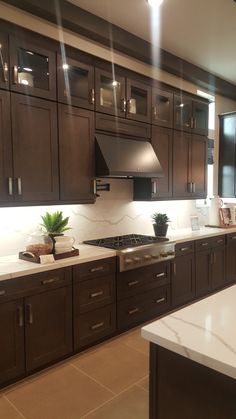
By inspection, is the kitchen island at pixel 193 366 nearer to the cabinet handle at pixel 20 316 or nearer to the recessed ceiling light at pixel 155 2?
the cabinet handle at pixel 20 316

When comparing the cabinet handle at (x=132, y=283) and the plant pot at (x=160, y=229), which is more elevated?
the plant pot at (x=160, y=229)

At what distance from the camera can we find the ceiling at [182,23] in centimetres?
295

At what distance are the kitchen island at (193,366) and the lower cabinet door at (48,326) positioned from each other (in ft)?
4.44

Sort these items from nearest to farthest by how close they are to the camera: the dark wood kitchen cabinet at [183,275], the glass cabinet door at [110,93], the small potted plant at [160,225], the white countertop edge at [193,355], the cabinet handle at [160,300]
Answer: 1. the white countertop edge at [193,355]
2. the glass cabinet door at [110,93]
3. the cabinet handle at [160,300]
4. the dark wood kitchen cabinet at [183,275]
5. the small potted plant at [160,225]

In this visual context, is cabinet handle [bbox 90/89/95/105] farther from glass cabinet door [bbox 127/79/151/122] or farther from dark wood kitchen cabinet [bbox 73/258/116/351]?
dark wood kitchen cabinet [bbox 73/258/116/351]

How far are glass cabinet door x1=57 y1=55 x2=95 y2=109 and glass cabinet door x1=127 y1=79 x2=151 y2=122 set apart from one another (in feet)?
1.81

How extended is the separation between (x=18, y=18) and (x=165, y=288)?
3153mm

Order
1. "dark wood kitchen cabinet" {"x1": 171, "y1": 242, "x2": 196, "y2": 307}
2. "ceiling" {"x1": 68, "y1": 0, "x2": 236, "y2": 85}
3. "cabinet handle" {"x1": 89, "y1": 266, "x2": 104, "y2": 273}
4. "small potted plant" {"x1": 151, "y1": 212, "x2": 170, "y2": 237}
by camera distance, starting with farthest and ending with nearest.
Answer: "small potted plant" {"x1": 151, "y1": 212, "x2": 170, "y2": 237}, "dark wood kitchen cabinet" {"x1": 171, "y1": 242, "x2": 196, "y2": 307}, "ceiling" {"x1": 68, "y1": 0, "x2": 236, "y2": 85}, "cabinet handle" {"x1": 89, "y1": 266, "x2": 104, "y2": 273}

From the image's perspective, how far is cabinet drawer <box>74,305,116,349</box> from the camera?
268cm

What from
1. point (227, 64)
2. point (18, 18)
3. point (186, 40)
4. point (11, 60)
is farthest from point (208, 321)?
point (227, 64)

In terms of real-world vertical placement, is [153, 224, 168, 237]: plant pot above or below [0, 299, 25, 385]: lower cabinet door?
above

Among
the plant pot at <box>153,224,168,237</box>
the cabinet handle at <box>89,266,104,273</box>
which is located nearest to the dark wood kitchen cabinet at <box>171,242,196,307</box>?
the plant pot at <box>153,224,168,237</box>

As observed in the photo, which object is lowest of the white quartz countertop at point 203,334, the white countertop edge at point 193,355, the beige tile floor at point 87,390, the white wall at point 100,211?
the beige tile floor at point 87,390

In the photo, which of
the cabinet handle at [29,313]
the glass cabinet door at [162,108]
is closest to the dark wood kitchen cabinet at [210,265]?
the glass cabinet door at [162,108]
